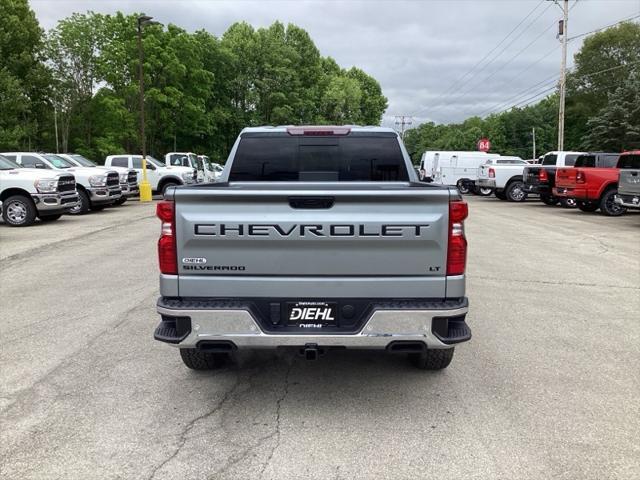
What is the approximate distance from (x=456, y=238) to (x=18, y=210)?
14.5 meters

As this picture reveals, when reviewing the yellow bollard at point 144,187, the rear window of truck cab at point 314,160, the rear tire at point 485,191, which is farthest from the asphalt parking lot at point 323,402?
the rear tire at point 485,191

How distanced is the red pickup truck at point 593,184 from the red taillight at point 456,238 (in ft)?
53.7

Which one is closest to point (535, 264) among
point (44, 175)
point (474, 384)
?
point (474, 384)

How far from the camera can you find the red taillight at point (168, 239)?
359cm

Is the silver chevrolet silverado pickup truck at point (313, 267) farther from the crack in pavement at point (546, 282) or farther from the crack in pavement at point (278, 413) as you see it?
the crack in pavement at point (546, 282)

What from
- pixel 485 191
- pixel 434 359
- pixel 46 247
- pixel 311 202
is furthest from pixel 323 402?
pixel 485 191

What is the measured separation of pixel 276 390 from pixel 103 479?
58.8 inches

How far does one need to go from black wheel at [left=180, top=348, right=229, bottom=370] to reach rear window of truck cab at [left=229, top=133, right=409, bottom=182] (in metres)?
1.66

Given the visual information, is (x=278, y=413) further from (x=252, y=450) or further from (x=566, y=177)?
→ (x=566, y=177)

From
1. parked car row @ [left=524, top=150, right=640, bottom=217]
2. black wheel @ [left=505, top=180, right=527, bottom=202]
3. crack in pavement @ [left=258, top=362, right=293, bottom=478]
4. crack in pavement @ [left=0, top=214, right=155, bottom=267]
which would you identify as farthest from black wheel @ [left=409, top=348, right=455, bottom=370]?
black wheel @ [left=505, top=180, right=527, bottom=202]

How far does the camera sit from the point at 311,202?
3566mm

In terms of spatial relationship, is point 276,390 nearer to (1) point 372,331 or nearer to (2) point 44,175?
(1) point 372,331

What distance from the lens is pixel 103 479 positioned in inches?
120

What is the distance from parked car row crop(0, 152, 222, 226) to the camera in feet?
48.5
